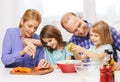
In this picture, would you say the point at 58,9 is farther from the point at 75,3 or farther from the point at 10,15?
the point at 10,15

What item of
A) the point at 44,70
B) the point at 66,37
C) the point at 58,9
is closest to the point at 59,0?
the point at 58,9

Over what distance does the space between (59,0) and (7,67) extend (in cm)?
98

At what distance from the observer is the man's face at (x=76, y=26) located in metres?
1.85

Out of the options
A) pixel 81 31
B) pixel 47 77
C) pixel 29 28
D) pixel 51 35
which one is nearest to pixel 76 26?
pixel 81 31

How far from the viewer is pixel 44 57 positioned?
1.93 m

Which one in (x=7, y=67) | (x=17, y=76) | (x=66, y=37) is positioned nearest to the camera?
(x=17, y=76)

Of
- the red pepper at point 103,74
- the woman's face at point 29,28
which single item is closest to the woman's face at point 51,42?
the woman's face at point 29,28

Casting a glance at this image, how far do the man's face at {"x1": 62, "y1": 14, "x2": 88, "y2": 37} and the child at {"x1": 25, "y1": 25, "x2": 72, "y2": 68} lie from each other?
0.12m

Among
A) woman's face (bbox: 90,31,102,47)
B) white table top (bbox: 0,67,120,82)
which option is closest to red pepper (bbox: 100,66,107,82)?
white table top (bbox: 0,67,120,82)

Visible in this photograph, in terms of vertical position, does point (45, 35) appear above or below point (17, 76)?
above

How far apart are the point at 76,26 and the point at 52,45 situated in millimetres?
240

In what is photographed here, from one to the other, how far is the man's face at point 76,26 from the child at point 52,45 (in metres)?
0.12

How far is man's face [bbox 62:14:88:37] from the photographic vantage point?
185 cm

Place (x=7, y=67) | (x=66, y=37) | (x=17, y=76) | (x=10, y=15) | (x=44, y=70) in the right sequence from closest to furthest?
(x=17, y=76), (x=44, y=70), (x=7, y=67), (x=66, y=37), (x=10, y=15)
